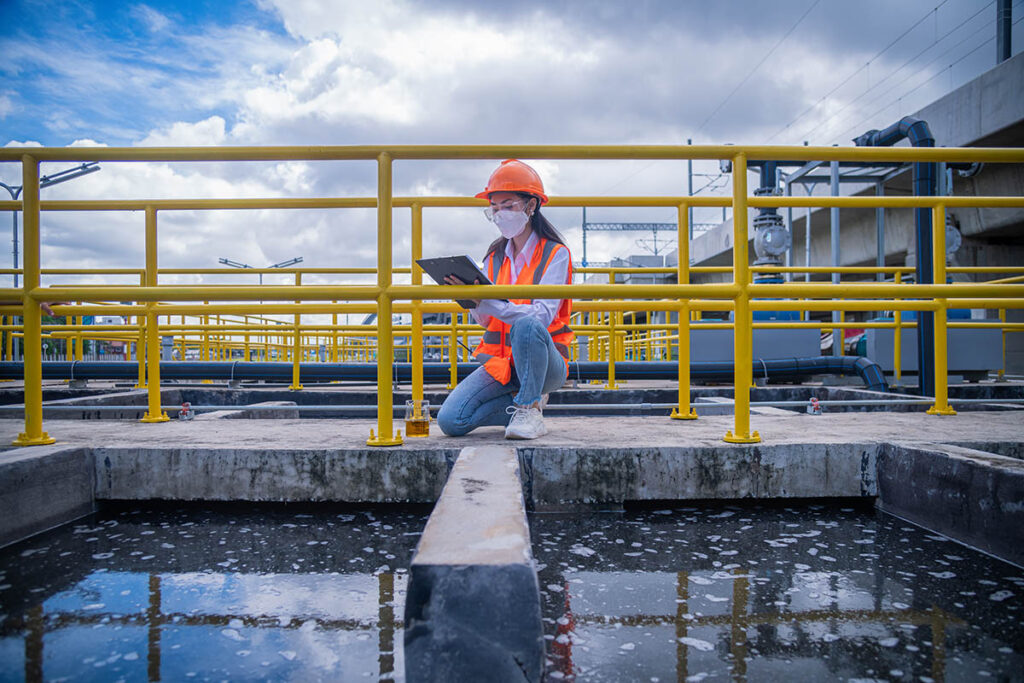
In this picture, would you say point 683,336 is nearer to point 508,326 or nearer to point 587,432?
point 587,432

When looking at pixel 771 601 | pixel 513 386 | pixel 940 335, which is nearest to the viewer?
pixel 771 601

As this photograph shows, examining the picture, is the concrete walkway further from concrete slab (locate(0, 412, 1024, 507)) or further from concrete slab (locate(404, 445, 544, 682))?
concrete slab (locate(404, 445, 544, 682))

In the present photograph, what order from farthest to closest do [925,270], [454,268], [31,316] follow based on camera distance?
1. [925,270]
2. [31,316]
3. [454,268]

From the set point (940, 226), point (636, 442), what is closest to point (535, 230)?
point (636, 442)

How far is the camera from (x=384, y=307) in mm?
2383

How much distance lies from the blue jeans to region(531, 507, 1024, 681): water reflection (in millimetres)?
584

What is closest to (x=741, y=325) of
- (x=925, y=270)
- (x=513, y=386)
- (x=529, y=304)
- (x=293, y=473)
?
(x=529, y=304)

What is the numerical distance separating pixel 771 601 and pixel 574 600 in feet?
1.60

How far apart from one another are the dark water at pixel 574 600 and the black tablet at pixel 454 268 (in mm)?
892

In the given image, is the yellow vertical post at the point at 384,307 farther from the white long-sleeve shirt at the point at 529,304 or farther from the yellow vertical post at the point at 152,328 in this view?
the yellow vertical post at the point at 152,328

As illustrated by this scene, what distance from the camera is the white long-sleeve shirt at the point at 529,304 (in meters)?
2.40

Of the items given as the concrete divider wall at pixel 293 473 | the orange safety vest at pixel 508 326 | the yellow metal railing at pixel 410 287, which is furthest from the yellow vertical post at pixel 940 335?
the concrete divider wall at pixel 293 473

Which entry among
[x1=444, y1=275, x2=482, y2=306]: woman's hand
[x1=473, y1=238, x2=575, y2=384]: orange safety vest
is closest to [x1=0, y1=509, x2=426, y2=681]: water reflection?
[x1=473, y1=238, x2=575, y2=384]: orange safety vest

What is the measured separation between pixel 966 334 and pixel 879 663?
8230 mm
